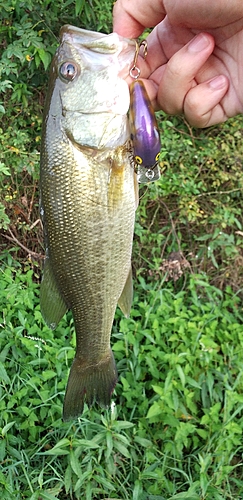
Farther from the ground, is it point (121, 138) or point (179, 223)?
point (121, 138)

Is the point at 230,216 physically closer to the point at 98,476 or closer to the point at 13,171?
the point at 13,171

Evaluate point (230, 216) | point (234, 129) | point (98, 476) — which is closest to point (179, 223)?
point (230, 216)

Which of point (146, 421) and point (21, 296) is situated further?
point (21, 296)

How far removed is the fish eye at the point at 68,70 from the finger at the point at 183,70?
0.40 metres

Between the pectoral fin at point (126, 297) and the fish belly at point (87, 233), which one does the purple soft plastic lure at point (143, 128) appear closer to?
the fish belly at point (87, 233)

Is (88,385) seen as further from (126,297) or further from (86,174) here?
(86,174)

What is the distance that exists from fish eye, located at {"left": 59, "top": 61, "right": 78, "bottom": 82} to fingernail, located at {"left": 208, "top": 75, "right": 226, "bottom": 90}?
589 millimetres

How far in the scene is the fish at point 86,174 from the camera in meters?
1.41

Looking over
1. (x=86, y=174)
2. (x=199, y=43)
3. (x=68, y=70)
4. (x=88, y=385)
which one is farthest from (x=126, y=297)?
(x=199, y=43)

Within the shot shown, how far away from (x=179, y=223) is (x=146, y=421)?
1.80m

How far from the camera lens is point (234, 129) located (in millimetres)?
4105

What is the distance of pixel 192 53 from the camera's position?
5.34 ft

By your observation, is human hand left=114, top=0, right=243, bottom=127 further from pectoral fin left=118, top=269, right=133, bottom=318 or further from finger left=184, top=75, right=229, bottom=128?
pectoral fin left=118, top=269, right=133, bottom=318

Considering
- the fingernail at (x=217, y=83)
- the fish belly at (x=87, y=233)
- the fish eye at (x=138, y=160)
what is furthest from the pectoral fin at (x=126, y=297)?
the fingernail at (x=217, y=83)
